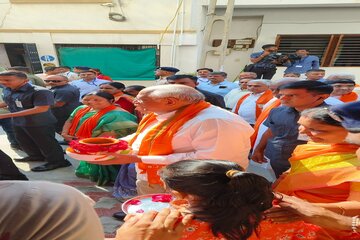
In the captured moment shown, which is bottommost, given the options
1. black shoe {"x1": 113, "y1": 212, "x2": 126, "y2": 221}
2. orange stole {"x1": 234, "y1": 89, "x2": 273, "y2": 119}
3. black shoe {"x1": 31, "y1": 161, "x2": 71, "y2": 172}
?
black shoe {"x1": 31, "y1": 161, "x2": 71, "y2": 172}

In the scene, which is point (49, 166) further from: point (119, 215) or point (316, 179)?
point (316, 179)

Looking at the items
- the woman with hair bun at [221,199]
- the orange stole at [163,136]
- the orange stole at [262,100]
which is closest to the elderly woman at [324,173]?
the woman with hair bun at [221,199]

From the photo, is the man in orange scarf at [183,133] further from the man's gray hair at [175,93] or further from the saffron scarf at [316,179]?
the saffron scarf at [316,179]

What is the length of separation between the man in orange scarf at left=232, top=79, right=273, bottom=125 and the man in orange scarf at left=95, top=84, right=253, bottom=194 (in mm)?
1804

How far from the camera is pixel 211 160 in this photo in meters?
0.90

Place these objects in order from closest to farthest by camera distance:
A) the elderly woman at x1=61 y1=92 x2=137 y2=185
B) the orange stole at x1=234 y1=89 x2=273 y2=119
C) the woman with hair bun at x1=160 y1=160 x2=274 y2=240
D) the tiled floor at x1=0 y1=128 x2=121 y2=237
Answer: the woman with hair bun at x1=160 y1=160 x2=274 y2=240, the tiled floor at x1=0 y1=128 x2=121 y2=237, the elderly woman at x1=61 y1=92 x2=137 y2=185, the orange stole at x1=234 y1=89 x2=273 y2=119

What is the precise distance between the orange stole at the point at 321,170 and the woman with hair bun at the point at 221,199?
55 cm

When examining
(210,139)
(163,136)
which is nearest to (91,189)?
(163,136)

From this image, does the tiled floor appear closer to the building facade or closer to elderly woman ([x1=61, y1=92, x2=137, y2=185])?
elderly woman ([x1=61, y1=92, x2=137, y2=185])

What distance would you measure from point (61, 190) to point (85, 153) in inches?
43.5

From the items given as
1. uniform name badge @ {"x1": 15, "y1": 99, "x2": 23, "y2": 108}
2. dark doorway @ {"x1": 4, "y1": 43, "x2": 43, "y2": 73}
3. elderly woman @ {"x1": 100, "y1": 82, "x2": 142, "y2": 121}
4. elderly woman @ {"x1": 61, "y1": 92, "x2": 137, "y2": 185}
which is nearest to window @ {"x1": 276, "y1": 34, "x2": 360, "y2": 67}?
elderly woman @ {"x1": 100, "y1": 82, "x2": 142, "y2": 121}

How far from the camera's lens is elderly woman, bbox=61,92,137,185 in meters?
2.67

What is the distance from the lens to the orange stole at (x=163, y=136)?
5.33 feet

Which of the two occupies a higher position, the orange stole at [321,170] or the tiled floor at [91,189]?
the orange stole at [321,170]
